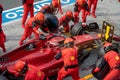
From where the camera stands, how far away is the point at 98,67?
9617 millimetres

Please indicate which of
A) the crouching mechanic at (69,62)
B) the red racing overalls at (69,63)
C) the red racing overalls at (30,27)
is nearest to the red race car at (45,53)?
the crouching mechanic at (69,62)

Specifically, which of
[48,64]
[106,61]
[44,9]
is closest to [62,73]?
[48,64]

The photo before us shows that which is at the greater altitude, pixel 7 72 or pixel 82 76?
pixel 7 72

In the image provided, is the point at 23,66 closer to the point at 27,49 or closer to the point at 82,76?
the point at 27,49

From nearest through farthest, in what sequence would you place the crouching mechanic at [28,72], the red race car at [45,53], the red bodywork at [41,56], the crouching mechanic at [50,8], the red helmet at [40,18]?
1. the crouching mechanic at [28,72]
2. the red race car at [45,53]
3. the red bodywork at [41,56]
4. the red helmet at [40,18]
5. the crouching mechanic at [50,8]

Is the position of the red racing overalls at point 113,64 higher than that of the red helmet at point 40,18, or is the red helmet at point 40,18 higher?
the red helmet at point 40,18

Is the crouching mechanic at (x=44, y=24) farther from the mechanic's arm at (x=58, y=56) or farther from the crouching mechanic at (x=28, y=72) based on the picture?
the crouching mechanic at (x=28, y=72)

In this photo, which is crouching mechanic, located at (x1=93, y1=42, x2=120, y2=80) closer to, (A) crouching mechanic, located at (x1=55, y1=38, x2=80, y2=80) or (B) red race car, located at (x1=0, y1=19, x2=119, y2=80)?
(A) crouching mechanic, located at (x1=55, y1=38, x2=80, y2=80)

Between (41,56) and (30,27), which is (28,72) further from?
(30,27)

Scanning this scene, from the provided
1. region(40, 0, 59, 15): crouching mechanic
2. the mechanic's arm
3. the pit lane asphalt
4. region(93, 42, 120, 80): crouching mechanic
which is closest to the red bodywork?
the mechanic's arm

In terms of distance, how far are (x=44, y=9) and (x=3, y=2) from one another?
17.1ft

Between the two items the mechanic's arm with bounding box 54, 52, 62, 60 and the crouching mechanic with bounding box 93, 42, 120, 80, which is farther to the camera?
the mechanic's arm with bounding box 54, 52, 62, 60

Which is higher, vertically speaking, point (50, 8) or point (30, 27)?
point (50, 8)

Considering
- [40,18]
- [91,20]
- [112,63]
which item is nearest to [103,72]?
[112,63]
